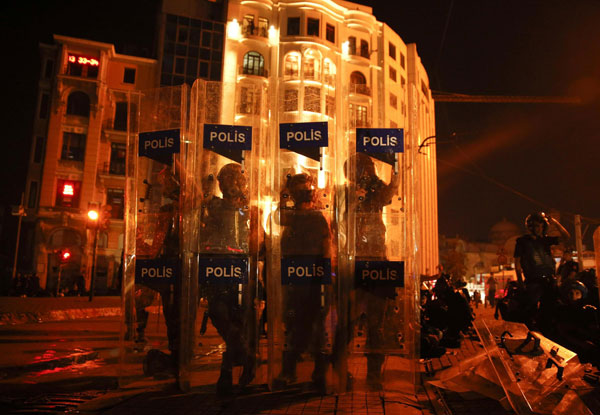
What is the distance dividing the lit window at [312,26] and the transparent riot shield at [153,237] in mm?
35053

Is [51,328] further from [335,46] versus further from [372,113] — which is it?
[335,46]

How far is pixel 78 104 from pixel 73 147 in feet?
11.1

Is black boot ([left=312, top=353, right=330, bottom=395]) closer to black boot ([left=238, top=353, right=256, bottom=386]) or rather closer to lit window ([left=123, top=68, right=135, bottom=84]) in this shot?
black boot ([left=238, top=353, right=256, bottom=386])

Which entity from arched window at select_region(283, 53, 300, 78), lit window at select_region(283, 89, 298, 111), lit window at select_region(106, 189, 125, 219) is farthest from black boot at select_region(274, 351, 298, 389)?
arched window at select_region(283, 53, 300, 78)

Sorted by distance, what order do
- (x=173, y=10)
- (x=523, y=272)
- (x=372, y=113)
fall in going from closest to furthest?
(x=372, y=113)
(x=523, y=272)
(x=173, y=10)

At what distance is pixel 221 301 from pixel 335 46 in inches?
1461

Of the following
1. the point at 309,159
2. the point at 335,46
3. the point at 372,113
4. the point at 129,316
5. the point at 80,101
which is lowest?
the point at 129,316

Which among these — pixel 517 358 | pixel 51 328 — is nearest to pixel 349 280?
pixel 517 358

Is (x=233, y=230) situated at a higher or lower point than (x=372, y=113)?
lower

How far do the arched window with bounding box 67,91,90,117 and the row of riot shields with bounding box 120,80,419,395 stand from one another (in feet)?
113

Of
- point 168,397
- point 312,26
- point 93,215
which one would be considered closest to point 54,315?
point 93,215

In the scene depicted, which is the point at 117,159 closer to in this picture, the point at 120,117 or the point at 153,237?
the point at 120,117

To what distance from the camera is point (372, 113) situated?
5855 millimetres

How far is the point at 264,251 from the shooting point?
225 inches
